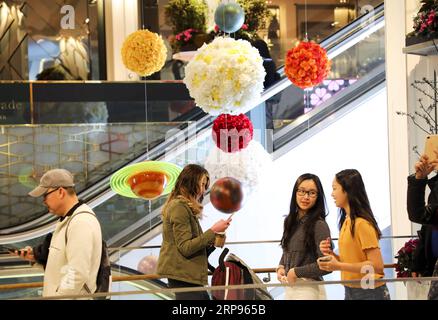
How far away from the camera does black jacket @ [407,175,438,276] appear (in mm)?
4969

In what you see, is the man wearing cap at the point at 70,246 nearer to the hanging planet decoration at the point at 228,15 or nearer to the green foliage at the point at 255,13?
the hanging planet decoration at the point at 228,15

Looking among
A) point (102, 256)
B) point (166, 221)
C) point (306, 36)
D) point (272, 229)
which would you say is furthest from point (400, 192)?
point (102, 256)

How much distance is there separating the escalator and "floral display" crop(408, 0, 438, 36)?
2374mm

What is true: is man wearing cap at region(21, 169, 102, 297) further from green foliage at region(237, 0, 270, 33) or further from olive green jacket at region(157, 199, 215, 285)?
green foliage at region(237, 0, 270, 33)

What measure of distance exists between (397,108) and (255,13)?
2.11 metres

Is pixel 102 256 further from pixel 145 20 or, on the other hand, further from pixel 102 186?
pixel 145 20

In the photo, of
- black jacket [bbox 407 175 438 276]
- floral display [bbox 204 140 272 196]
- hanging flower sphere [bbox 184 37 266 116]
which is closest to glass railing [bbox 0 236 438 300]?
black jacket [bbox 407 175 438 276]

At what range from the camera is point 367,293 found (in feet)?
12.2

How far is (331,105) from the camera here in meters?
9.41

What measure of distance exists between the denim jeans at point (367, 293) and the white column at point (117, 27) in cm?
694

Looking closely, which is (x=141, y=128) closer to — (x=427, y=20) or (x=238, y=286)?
(x=427, y=20)

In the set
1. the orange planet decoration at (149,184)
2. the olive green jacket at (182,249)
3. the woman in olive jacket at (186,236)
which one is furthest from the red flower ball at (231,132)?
the olive green jacket at (182,249)

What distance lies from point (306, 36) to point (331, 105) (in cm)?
98

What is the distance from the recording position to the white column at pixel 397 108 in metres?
8.30
